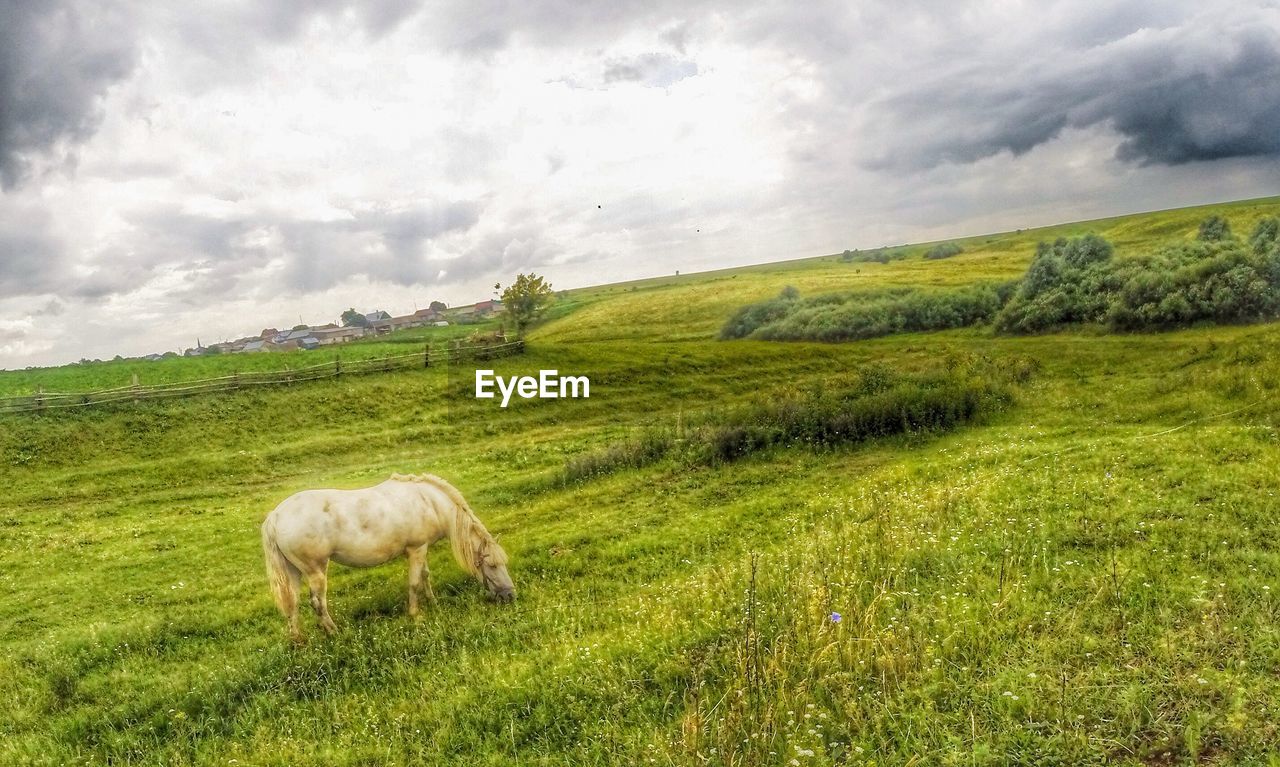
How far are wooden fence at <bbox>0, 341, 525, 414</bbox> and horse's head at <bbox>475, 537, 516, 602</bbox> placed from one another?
85.5 ft

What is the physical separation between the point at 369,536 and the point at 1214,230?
123ft

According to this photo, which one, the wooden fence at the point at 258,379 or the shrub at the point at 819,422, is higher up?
the wooden fence at the point at 258,379

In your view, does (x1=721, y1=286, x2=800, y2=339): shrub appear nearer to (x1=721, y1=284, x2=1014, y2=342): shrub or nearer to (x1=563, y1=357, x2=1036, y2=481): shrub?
(x1=721, y1=284, x2=1014, y2=342): shrub

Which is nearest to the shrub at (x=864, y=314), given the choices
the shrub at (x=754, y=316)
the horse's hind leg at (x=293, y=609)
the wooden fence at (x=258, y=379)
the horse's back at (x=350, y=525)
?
the shrub at (x=754, y=316)

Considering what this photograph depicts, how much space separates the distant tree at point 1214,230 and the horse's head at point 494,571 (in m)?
33.5

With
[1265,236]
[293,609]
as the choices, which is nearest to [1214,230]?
[1265,236]

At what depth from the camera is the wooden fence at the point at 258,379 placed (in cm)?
2846

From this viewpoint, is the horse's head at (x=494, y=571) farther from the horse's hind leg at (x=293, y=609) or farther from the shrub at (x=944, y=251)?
the shrub at (x=944, y=251)

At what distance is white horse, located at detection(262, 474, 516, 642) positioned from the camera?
9297 millimetres

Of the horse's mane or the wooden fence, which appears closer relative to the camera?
the horse's mane

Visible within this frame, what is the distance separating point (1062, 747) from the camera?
184 inches

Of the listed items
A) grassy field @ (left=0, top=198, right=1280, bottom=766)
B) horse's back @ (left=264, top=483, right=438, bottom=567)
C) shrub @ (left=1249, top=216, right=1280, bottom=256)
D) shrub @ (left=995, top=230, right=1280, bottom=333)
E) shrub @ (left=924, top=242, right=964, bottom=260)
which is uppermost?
shrub @ (left=924, top=242, right=964, bottom=260)

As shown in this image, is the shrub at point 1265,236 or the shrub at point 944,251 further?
the shrub at point 944,251

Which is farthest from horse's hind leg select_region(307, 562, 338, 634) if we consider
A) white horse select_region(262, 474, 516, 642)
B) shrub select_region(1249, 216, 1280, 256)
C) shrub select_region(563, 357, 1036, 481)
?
shrub select_region(1249, 216, 1280, 256)
